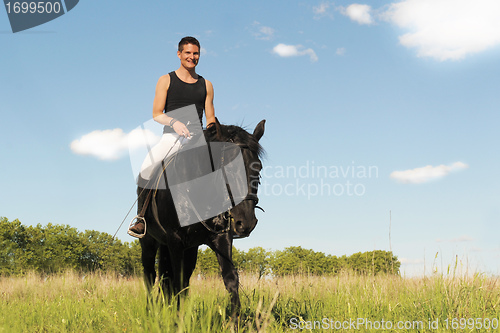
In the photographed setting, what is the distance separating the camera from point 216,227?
18.1 ft

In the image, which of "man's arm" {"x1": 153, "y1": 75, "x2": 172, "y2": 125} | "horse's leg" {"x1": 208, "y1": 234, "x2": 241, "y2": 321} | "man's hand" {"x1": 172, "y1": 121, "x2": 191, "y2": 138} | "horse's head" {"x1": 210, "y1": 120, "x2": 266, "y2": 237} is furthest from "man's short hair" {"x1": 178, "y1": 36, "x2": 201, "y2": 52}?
"horse's leg" {"x1": 208, "y1": 234, "x2": 241, "y2": 321}

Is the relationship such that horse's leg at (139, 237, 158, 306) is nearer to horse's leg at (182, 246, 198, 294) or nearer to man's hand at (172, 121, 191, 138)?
horse's leg at (182, 246, 198, 294)

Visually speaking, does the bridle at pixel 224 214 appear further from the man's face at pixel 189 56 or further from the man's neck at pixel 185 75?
the man's face at pixel 189 56

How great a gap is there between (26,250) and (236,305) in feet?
68.0

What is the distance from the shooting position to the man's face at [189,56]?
6430mm

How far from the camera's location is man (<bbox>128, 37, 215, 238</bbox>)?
623 cm

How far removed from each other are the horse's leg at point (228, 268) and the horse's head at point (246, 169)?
0.85m

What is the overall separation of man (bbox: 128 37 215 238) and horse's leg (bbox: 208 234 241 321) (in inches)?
59.9

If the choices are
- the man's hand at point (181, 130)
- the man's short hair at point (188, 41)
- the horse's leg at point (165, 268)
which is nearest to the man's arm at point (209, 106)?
the man's short hair at point (188, 41)

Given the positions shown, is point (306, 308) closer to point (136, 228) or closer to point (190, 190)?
point (190, 190)

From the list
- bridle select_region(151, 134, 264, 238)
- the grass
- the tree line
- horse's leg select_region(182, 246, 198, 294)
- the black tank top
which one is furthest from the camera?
the tree line

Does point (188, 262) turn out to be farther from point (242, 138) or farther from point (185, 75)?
point (185, 75)

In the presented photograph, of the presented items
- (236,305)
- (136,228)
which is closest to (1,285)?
(136,228)

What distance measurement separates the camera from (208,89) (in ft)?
22.0
